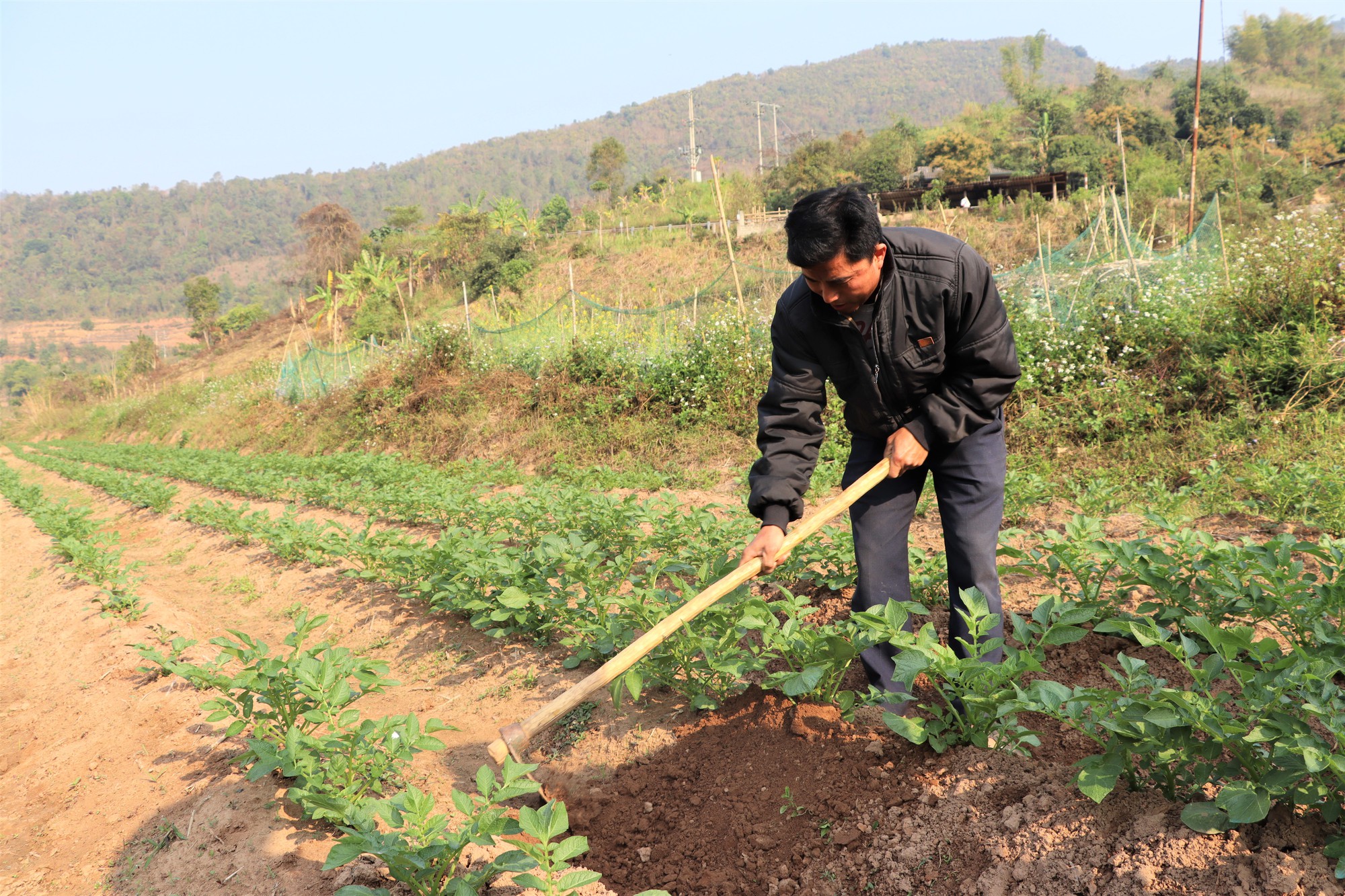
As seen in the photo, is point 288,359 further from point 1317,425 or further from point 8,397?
point 8,397

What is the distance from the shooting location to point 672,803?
253 cm

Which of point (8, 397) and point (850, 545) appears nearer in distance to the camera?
point (850, 545)

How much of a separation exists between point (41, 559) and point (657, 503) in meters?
7.33

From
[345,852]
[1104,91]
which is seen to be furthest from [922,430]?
[1104,91]

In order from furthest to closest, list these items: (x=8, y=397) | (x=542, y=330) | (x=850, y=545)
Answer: (x=8, y=397) < (x=542, y=330) < (x=850, y=545)

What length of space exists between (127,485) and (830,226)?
37.9ft

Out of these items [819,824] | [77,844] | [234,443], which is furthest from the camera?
[234,443]

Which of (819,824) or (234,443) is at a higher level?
(819,824)

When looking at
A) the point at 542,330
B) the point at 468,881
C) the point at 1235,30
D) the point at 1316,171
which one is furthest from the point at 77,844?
the point at 1235,30

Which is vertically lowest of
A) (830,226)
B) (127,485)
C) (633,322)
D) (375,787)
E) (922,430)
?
(127,485)

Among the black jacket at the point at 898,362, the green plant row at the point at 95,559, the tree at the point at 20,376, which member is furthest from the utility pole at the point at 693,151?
the tree at the point at 20,376

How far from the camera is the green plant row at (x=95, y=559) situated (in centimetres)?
516

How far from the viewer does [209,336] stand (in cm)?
4478

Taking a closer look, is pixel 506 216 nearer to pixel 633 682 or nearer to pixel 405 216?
pixel 405 216
